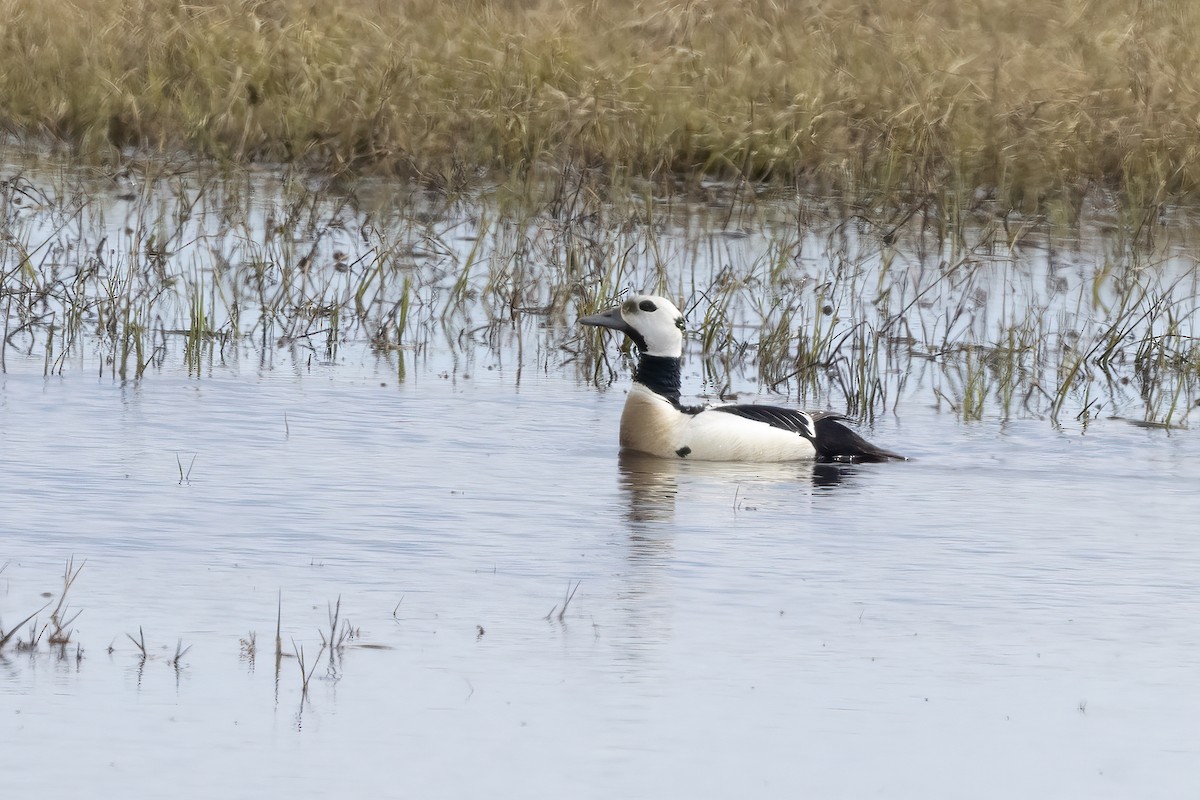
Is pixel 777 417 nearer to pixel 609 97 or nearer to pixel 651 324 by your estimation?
pixel 651 324

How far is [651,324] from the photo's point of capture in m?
10.8

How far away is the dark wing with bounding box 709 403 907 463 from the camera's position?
10336 mm

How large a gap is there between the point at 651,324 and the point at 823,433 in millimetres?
1025

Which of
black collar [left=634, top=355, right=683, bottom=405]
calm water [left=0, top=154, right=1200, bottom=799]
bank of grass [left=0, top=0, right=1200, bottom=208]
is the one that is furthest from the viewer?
bank of grass [left=0, top=0, right=1200, bottom=208]

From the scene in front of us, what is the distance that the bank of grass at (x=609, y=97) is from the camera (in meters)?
17.0

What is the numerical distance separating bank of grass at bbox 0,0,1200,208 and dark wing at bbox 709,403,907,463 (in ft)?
16.5

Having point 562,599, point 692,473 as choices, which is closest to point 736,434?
point 692,473

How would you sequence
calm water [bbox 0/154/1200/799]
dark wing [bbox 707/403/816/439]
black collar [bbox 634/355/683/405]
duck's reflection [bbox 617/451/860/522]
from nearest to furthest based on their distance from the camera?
calm water [bbox 0/154/1200/799], duck's reflection [bbox 617/451/860/522], dark wing [bbox 707/403/816/439], black collar [bbox 634/355/683/405]

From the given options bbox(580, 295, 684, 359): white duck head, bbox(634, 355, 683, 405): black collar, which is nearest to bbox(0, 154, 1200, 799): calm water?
bbox(634, 355, 683, 405): black collar

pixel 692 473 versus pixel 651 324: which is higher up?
pixel 651 324

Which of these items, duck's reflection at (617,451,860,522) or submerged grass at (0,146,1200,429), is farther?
submerged grass at (0,146,1200,429)

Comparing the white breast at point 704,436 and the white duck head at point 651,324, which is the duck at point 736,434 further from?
the white duck head at point 651,324

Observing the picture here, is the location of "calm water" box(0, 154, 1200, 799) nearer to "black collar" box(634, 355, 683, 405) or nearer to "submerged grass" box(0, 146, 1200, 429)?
"black collar" box(634, 355, 683, 405)

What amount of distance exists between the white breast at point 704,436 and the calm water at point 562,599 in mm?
118
